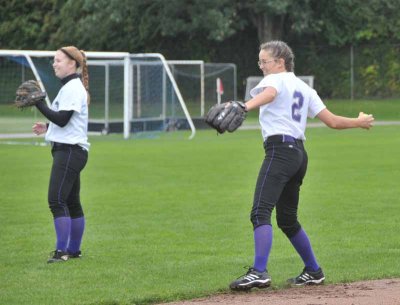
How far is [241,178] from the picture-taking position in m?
17.0

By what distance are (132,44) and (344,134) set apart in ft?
61.5

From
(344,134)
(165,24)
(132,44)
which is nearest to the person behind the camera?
(344,134)

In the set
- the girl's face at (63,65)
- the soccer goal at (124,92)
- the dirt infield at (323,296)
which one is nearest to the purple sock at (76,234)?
the girl's face at (63,65)

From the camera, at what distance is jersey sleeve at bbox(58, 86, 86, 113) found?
912cm

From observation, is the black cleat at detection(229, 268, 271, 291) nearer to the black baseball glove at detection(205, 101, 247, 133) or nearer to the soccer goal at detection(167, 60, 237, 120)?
the black baseball glove at detection(205, 101, 247, 133)

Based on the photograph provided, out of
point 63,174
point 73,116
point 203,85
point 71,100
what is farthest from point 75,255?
point 203,85

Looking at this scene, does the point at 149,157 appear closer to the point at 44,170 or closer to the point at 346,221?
the point at 44,170

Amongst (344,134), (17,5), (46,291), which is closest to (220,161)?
(344,134)

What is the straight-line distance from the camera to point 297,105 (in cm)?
787

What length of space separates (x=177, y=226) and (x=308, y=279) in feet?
11.9

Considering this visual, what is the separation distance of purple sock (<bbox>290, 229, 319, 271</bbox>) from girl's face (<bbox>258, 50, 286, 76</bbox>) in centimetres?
124

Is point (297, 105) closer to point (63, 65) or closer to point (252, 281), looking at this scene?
point (252, 281)

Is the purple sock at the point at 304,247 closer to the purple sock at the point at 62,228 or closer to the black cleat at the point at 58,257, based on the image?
the purple sock at the point at 62,228

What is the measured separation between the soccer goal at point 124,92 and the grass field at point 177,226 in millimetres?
6404
